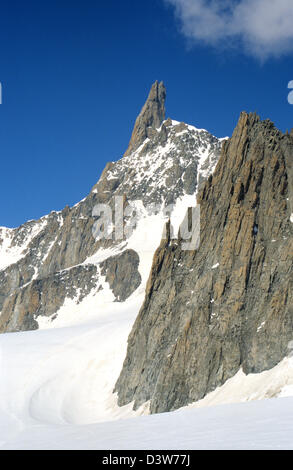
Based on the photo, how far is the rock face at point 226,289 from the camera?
42031mm

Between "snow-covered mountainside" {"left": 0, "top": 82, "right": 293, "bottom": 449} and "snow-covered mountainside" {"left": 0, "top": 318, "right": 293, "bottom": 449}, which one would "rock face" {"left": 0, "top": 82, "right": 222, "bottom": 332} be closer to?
"snow-covered mountainside" {"left": 0, "top": 318, "right": 293, "bottom": 449}

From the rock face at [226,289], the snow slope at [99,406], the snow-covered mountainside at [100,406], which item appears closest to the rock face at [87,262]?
the snow slope at [99,406]

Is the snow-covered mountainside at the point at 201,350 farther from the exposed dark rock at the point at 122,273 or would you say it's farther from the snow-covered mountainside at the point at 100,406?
the exposed dark rock at the point at 122,273

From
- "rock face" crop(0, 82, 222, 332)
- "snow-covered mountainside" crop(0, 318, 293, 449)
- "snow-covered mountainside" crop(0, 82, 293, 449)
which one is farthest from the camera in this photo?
"rock face" crop(0, 82, 222, 332)

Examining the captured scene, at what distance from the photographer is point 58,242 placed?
197m

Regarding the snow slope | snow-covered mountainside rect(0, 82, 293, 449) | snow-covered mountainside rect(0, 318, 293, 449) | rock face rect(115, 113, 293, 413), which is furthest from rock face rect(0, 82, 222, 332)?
rock face rect(115, 113, 293, 413)

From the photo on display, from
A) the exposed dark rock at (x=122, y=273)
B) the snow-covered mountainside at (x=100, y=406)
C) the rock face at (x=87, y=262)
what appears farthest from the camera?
the rock face at (x=87, y=262)

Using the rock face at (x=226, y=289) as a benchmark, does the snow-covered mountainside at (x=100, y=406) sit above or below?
below

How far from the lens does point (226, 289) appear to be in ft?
152

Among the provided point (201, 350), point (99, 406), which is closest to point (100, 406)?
point (99, 406)

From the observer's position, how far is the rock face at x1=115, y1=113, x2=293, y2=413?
138 ft

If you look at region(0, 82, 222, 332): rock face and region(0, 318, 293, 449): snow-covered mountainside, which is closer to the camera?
region(0, 318, 293, 449): snow-covered mountainside

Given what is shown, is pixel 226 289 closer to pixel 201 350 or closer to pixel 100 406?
pixel 201 350

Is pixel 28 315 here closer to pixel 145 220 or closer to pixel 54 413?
pixel 145 220
